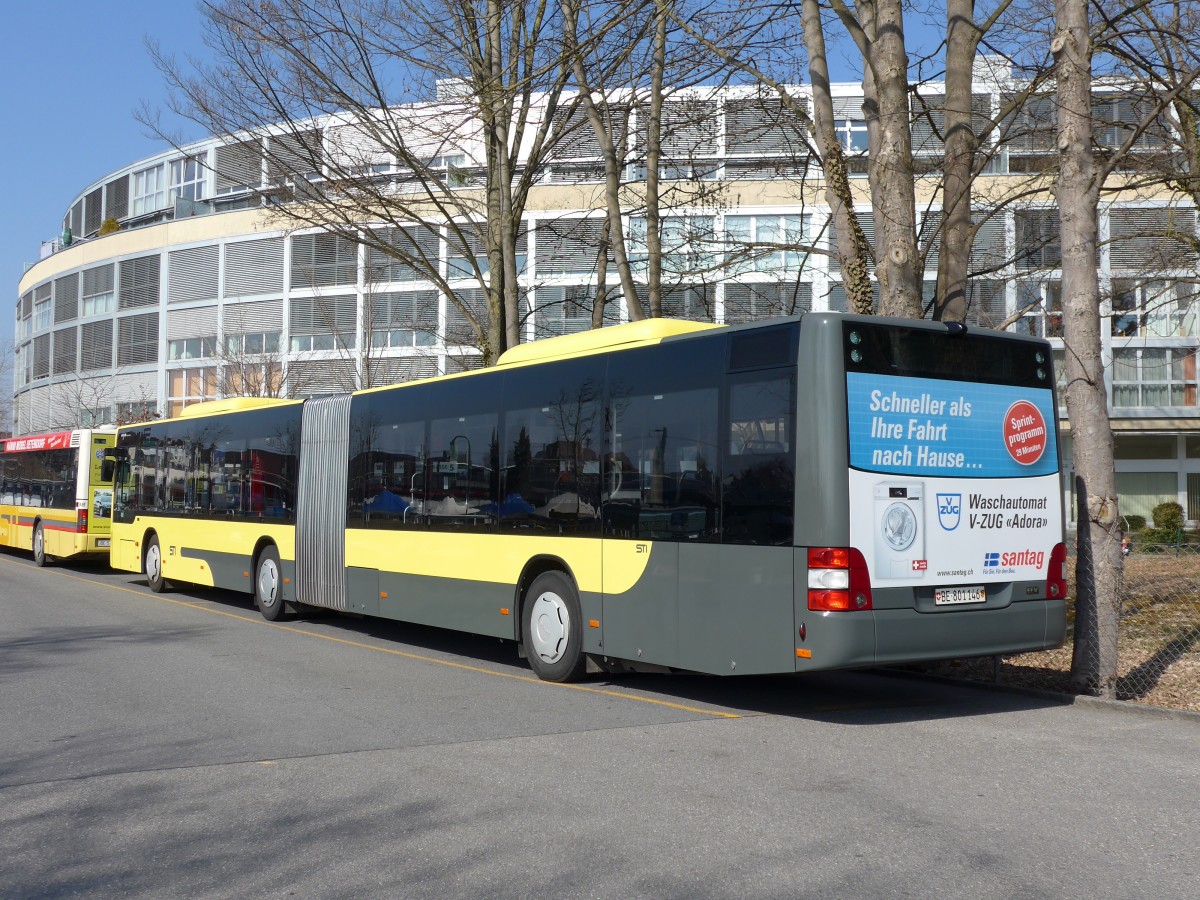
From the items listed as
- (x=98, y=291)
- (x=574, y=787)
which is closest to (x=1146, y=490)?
(x=574, y=787)

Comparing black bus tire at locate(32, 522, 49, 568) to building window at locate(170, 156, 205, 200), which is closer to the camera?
black bus tire at locate(32, 522, 49, 568)

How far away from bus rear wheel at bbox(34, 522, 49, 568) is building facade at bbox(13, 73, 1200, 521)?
6869mm

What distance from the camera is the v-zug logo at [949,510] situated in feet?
30.2

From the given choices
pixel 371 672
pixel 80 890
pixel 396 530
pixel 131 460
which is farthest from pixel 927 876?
pixel 131 460

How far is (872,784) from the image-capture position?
23.0ft

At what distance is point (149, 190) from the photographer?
65375 mm

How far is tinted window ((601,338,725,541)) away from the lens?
9.59 meters

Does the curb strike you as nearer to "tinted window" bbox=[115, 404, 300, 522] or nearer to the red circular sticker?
the red circular sticker

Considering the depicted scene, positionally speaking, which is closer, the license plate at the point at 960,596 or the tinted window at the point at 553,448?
the license plate at the point at 960,596

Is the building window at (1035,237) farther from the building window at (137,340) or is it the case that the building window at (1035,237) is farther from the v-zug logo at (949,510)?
the building window at (137,340)

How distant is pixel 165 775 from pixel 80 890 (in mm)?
2087

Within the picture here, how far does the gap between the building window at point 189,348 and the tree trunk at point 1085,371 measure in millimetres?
50120

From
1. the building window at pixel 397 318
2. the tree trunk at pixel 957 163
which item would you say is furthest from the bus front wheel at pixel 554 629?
the building window at pixel 397 318

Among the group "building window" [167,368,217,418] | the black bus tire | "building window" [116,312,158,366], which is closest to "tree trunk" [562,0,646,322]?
the black bus tire
